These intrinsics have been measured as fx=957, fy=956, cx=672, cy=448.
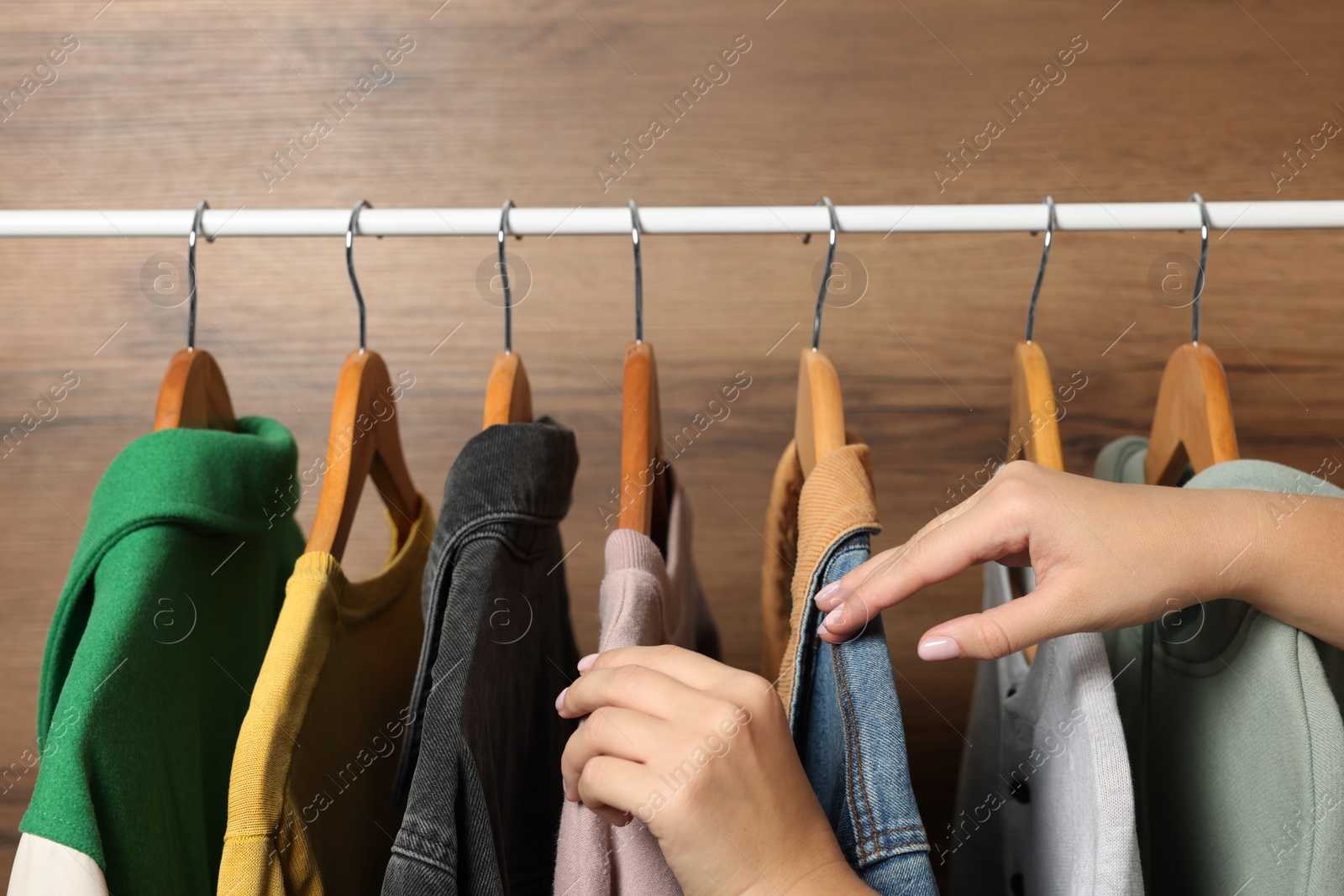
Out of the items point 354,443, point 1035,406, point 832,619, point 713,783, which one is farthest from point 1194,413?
point 354,443

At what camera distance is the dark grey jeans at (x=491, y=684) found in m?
0.48

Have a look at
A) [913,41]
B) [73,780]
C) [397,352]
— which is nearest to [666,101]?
[913,41]

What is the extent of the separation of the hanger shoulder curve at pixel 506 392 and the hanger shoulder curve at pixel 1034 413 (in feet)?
1.18

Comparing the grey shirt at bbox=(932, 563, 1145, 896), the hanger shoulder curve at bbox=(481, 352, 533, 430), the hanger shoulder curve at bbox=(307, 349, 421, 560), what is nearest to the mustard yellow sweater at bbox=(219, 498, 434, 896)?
the hanger shoulder curve at bbox=(307, 349, 421, 560)

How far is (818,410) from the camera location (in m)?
0.64

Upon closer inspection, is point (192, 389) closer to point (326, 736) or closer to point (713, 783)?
point (326, 736)

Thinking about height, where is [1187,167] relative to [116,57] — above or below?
below

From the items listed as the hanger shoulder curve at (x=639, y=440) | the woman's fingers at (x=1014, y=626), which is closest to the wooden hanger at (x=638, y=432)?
the hanger shoulder curve at (x=639, y=440)

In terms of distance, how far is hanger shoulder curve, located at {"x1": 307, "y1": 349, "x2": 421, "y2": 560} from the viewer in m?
0.64

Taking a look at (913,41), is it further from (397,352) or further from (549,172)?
(397,352)

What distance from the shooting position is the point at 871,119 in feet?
3.79

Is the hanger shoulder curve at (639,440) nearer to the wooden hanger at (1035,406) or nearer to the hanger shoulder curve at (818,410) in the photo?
the hanger shoulder curve at (818,410)

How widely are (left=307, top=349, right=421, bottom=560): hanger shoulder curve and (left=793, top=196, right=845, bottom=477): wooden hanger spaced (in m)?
0.32

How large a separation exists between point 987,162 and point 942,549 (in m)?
0.81
